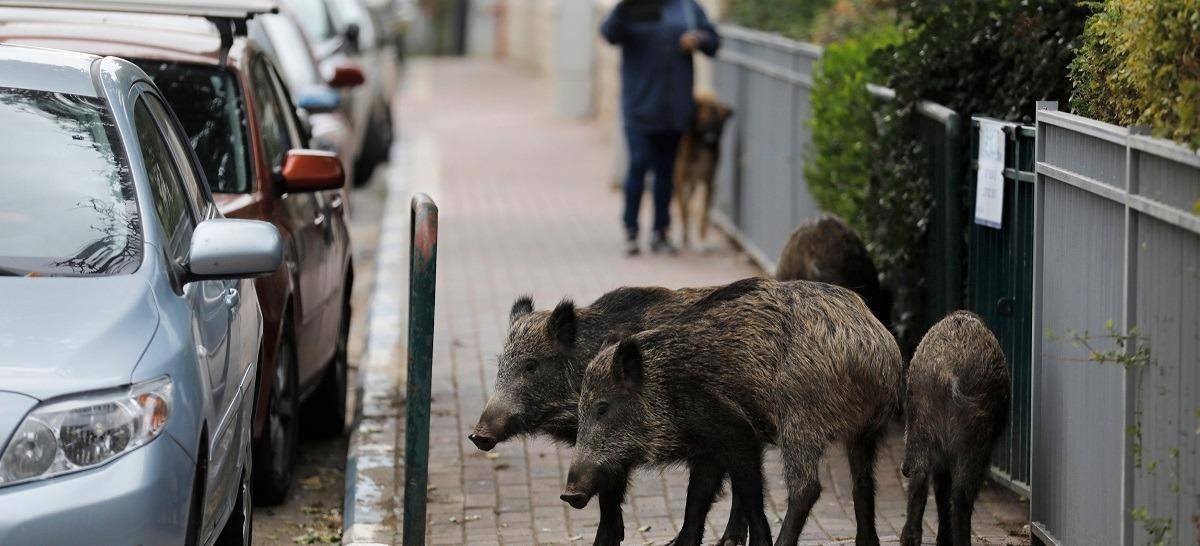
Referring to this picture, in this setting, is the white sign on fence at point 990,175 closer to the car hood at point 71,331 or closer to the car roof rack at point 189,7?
the car roof rack at point 189,7

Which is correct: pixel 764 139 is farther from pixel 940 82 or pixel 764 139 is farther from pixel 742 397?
pixel 742 397

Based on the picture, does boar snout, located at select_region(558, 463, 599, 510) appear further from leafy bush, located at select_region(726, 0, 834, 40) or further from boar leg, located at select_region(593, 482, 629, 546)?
leafy bush, located at select_region(726, 0, 834, 40)

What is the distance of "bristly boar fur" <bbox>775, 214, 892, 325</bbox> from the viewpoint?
791 cm

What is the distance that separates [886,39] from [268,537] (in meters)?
4.25

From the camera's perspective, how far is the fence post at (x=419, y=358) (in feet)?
17.8

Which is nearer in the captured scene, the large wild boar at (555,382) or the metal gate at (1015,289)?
the large wild boar at (555,382)

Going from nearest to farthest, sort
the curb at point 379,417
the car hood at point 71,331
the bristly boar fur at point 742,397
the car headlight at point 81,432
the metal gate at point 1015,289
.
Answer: the car headlight at point 81,432 → the car hood at point 71,331 → the bristly boar fur at point 742,397 → the metal gate at point 1015,289 → the curb at point 379,417

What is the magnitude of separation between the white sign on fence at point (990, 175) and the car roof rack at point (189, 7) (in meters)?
3.00

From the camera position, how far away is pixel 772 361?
18.4 ft

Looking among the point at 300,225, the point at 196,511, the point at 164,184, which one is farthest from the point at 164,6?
the point at 196,511

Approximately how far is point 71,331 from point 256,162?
293 cm

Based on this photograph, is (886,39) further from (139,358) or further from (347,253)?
(139,358)

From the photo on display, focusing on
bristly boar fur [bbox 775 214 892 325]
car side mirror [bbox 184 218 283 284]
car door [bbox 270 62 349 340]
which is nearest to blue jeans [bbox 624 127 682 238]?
car door [bbox 270 62 349 340]

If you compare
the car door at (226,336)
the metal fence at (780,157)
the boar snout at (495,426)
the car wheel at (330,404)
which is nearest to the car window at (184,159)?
the car door at (226,336)
